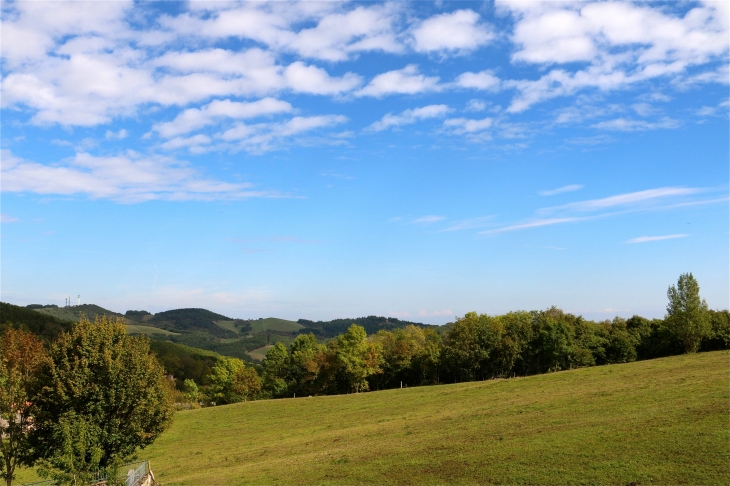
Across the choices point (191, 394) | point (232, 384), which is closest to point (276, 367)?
point (232, 384)

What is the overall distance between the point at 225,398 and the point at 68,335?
279 feet

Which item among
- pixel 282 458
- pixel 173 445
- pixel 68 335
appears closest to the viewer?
pixel 68 335

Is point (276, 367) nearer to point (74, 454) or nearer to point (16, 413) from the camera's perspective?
point (16, 413)

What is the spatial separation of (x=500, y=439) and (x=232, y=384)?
85.1m

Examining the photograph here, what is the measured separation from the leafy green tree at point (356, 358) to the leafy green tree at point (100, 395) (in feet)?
208

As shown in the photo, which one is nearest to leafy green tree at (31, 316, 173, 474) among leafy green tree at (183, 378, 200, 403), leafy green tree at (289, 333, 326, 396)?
leafy green tree at (289, 333, 326, 396)

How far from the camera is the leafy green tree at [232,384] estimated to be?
343ft

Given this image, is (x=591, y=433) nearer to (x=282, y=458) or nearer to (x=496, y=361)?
(x=282, y=458)

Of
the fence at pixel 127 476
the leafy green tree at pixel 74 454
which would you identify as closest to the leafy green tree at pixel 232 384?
the fence at pixel 127 476

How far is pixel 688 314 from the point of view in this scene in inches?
3359

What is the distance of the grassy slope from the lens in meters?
24.4

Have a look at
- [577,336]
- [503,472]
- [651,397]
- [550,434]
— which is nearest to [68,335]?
[503,472]

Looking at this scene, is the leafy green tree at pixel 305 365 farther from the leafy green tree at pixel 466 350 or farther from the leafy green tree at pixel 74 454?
the leafy green tree at pixel 74 454

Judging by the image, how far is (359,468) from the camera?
93.9ft
